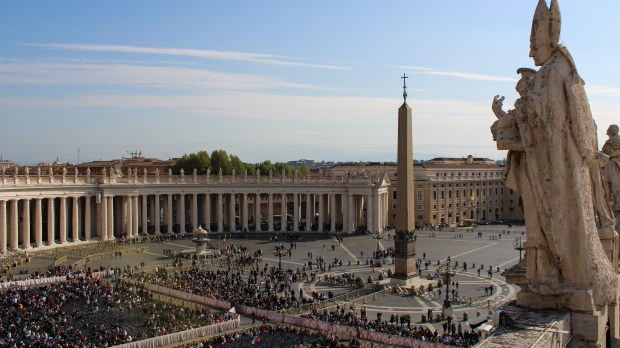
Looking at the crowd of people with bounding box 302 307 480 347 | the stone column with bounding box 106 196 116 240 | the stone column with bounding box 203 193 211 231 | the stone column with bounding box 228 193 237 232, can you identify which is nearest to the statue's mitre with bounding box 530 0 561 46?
the crowd of people with bounding box 302 307 480 347

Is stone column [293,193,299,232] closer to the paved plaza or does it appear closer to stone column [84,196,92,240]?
the paved plaza

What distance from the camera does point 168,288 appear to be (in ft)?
125

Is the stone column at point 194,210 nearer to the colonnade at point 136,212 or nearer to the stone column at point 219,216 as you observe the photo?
the colonnade at point 136,212

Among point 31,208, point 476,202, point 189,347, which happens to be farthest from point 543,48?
point 476,202

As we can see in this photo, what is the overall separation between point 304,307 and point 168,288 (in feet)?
30.6

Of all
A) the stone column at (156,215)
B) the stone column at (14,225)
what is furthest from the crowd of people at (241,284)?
the stone column at (156,215)

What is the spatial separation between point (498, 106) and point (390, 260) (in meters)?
45.5

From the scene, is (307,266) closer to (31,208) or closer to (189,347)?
(189,347)

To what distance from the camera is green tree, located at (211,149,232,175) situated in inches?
3967

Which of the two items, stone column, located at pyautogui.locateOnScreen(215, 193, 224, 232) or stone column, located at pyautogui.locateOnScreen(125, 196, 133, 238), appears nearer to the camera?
stone column, located at pyautogui.locateOnScreen(125, 196, 133, 238)

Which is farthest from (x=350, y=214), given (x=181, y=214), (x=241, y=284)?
(x=241, y=284)

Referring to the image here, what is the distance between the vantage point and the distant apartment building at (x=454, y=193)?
90938 millimetres

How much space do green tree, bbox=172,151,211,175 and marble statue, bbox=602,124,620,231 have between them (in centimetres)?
9035

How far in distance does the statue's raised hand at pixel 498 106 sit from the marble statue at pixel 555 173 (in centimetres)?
64
